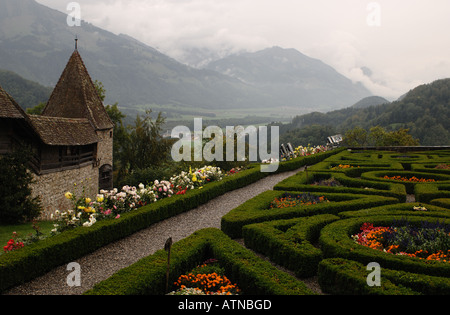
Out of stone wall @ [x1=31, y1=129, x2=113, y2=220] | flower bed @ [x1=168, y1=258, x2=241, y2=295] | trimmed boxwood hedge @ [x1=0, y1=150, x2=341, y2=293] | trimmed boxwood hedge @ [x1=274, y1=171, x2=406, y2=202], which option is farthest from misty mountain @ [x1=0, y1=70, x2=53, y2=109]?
flower bed @ [x1=168, y1=258, x2=241, y2=295]

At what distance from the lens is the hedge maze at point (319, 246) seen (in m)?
5.38

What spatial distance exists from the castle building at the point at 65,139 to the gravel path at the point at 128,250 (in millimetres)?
2043

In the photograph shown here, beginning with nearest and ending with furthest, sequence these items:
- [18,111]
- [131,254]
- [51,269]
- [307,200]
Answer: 1. [51,269]
2. [131,254]
3. [307,200]
4. [18,111]

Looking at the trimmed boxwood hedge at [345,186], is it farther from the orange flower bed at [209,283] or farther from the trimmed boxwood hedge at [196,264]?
the orange flower bed at [209,283]

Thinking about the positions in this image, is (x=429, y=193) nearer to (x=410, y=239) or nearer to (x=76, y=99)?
(x=410, y=239)

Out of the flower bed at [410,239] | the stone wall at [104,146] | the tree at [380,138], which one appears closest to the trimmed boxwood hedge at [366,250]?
the flower bed at [410,239]

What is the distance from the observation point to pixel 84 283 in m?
6.49

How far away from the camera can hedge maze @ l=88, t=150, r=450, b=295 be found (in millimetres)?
5383

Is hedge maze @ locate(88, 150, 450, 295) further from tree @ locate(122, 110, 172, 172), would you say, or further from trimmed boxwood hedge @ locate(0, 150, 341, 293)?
tree @ locate(122, 110, 172, 172)

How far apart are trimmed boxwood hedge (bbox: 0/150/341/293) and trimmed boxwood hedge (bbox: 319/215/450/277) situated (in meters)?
4.74
